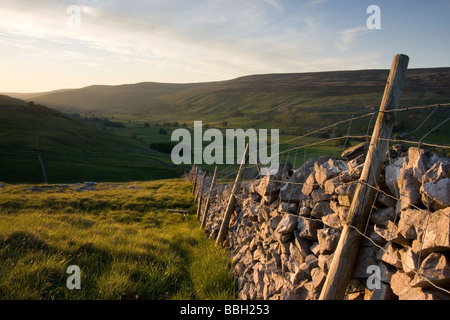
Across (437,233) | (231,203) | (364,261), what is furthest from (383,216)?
(231,203)

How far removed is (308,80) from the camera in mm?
153750

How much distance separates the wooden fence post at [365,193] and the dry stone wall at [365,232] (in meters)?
0.12

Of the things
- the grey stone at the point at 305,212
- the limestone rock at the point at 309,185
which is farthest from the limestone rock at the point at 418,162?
the grey stone at the point at 305,212

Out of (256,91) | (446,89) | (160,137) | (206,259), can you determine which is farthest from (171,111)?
(206,259)

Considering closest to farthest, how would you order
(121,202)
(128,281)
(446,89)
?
1. (128,281)
2. (121,202)
3. (446,89)

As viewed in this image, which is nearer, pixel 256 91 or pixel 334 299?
pixel 334 299

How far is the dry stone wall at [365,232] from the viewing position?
7.56ft

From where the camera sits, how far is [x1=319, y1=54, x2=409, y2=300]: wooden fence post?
286 centimetres

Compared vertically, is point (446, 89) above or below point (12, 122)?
above

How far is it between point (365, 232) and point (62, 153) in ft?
201

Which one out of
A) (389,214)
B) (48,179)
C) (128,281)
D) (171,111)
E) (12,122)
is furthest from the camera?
(171,111)

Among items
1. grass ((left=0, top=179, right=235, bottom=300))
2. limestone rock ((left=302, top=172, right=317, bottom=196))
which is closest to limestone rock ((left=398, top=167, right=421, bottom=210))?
limestone rock ((left=302, top=172, right=317, bottom=196))
